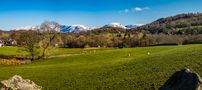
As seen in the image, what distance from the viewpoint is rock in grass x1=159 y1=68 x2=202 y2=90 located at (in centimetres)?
1738

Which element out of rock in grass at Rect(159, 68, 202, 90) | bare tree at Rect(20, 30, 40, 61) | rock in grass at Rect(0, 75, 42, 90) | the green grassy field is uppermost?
bare tree at Rect(20, 30, 40, 61)

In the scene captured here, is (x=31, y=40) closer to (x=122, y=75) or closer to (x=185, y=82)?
(x=122, y=75)

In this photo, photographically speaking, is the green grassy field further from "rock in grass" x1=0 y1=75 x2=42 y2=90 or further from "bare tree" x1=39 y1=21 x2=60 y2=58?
"bare tree" x1=39 y1=21 x2=60 y2=58

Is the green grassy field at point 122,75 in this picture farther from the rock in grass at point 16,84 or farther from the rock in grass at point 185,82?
the rock in grass at point 185,82

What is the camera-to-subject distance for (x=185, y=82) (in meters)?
17.9

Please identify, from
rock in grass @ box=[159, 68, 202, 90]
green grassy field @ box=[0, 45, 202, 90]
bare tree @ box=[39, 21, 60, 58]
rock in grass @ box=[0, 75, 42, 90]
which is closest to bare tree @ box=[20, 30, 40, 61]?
bare tree @ box=[39, 21, 60, 58]

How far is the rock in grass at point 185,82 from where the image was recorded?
17375 mm

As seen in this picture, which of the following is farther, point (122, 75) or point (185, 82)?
point (122, 75)

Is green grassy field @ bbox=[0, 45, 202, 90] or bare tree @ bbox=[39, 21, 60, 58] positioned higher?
bare tree @ bbox=[39, 21, 60, 58]

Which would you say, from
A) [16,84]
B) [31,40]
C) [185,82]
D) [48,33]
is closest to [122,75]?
[16,84]

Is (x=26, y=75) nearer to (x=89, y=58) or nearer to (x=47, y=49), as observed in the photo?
(x=89, y=58)

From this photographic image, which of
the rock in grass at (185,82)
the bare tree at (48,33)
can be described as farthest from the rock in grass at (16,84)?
the bare tree at (48,33)

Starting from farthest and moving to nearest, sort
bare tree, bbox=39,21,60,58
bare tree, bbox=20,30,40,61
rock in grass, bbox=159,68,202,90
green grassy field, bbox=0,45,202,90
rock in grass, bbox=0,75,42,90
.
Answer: bare tree, bbox=39,21,60,58 < bare tree, bbox=20,30,40,61 < green grassy field, bbox=0,45,202,90 < rock in grass, bbox=0,75,42,90 < rock in grass, bbox=159,68,202,90

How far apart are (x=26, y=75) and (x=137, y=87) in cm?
1743
